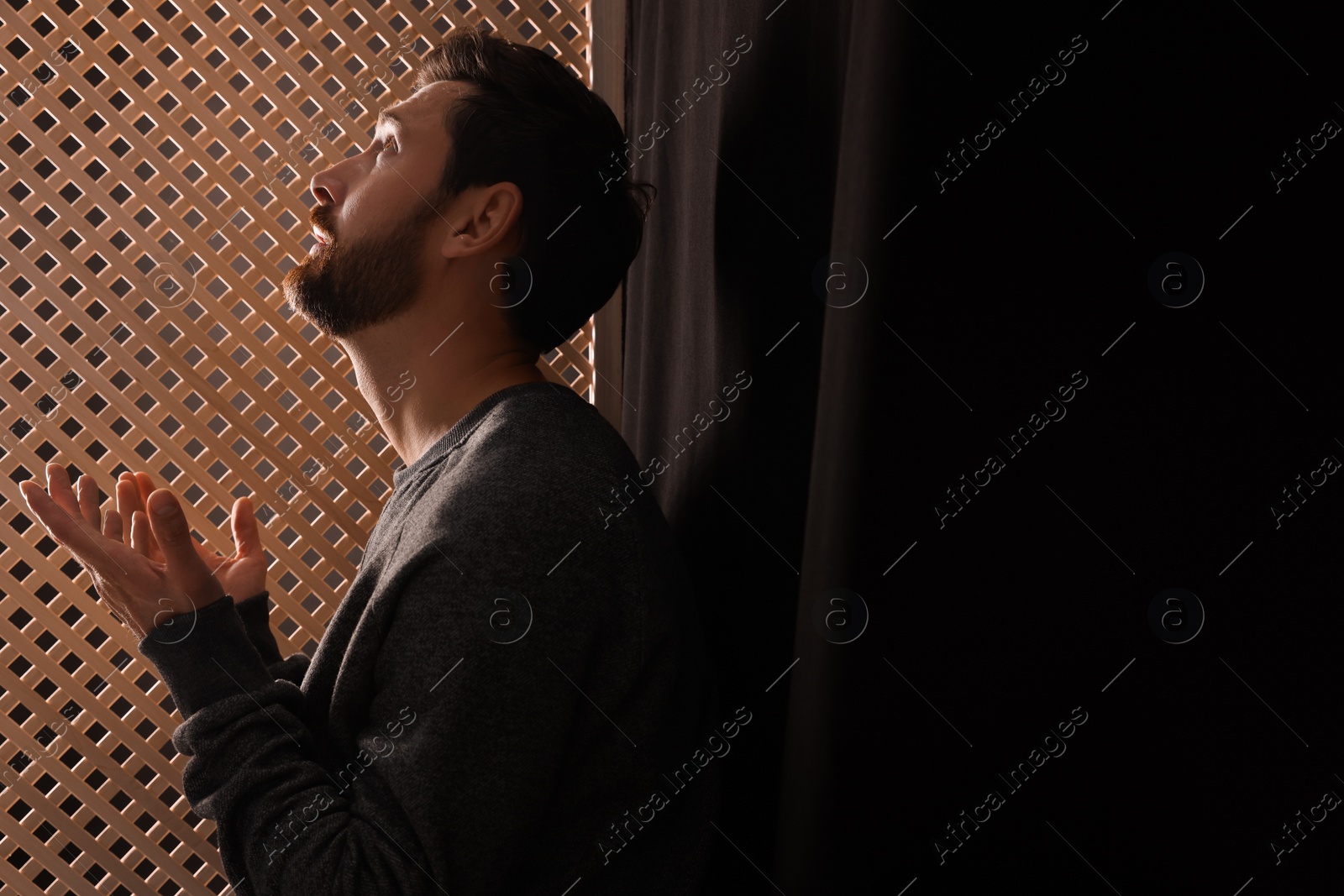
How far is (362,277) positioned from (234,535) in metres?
0.41

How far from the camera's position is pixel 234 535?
3.45 feet

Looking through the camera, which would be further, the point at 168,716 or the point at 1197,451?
the point at 168,716

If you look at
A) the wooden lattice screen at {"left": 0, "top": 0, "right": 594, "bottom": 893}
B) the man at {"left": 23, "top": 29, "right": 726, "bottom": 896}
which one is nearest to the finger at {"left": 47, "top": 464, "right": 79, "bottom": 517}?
the man at {"left": 23, "top": 29, "right": 726, "bottom": 896}

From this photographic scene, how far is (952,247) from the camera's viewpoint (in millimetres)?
447

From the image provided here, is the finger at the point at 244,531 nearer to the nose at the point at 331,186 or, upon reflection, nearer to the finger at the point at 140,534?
the finger at the point at 140,534

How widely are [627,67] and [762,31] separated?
2.00 ft

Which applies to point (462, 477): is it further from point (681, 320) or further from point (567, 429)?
point (681, 320)

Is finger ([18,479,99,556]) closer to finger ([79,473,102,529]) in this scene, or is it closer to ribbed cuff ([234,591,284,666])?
finger ([79,473,102,529])

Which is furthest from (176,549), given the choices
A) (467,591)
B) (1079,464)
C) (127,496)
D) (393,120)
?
(1079,464)

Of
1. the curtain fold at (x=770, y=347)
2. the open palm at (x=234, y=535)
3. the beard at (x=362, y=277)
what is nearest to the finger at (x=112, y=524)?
the open palm at (x=234, y=535)

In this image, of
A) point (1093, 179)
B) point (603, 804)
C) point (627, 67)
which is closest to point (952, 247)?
point (1093, 179)

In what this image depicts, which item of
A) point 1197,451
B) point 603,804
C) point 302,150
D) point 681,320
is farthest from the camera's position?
point 302,150

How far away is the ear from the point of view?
2.69ft

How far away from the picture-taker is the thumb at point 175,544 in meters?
0.74
